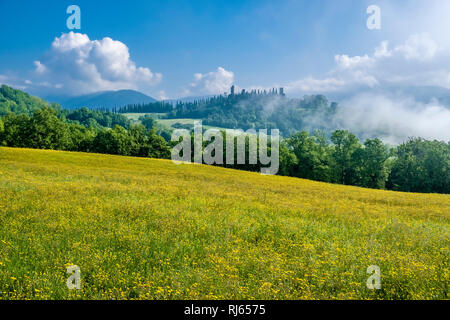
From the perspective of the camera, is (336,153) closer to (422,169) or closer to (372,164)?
(372,164)

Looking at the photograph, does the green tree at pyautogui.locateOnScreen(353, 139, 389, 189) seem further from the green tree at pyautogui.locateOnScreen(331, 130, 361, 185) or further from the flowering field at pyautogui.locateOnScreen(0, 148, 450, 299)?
the flowering field at pyautogui.locateOnScreen(0, 148, 450, 299)

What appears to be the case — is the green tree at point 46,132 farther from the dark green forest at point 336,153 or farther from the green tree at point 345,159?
the green tree at point 345,159

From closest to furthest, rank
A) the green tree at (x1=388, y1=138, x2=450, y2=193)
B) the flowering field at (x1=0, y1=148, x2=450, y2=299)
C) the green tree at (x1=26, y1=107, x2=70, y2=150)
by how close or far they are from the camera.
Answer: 1. the flowering field at (x1=0, y1=148, x2=450, y2=299)
2. the green tree at (x1=388, y1=138, x2=450, y2=193)
3. the green tree at (x1=26, y1=107, x2=70, y2=150)

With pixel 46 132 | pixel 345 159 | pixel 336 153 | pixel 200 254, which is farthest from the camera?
pixel 336 153

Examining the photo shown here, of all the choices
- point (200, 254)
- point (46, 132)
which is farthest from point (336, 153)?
point (46, 132)

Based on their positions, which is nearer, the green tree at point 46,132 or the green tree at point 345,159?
the green tree at point 46,132

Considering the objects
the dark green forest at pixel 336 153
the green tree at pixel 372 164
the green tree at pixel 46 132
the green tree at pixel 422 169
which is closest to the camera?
the green tree at pixel 422 169

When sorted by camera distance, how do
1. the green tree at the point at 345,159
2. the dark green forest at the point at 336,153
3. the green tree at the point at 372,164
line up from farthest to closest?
the green tree at the point at 345,159
the green tree at the point at 372,164
the dark green forest at the point at 336,153

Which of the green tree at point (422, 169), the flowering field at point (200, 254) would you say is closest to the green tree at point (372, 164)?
the green tree at point (422, 169)

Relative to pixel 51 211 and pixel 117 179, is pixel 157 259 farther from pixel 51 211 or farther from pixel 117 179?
pixel 117 179

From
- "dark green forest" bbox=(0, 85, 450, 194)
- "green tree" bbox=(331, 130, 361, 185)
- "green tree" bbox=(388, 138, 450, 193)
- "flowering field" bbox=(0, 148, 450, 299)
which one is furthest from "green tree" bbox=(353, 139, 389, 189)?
"flowering field" bbox=(0, 148, 450, 299)

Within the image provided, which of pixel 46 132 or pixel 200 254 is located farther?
pixel 46 132
